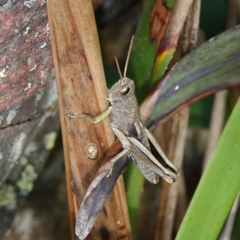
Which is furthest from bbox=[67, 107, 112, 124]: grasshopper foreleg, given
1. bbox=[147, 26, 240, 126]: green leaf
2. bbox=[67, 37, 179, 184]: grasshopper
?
bbox=[147, 26, 240, 126]: green leaf

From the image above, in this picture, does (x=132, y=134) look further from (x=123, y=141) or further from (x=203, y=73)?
(x=203, y=73)

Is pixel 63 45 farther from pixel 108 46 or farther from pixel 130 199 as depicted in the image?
pixel 108 46

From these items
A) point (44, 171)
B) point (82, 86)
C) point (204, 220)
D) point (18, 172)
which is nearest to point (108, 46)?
point (44, 171)

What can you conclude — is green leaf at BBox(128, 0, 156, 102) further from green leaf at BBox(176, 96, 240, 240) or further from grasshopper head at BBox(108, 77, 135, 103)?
green leaf at BBox(176, 96, 240, 240)

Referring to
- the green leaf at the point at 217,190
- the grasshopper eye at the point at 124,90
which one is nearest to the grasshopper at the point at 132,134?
the grasshopper eye at the point at 124,90

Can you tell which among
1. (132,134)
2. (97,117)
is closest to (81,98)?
(97,117)
